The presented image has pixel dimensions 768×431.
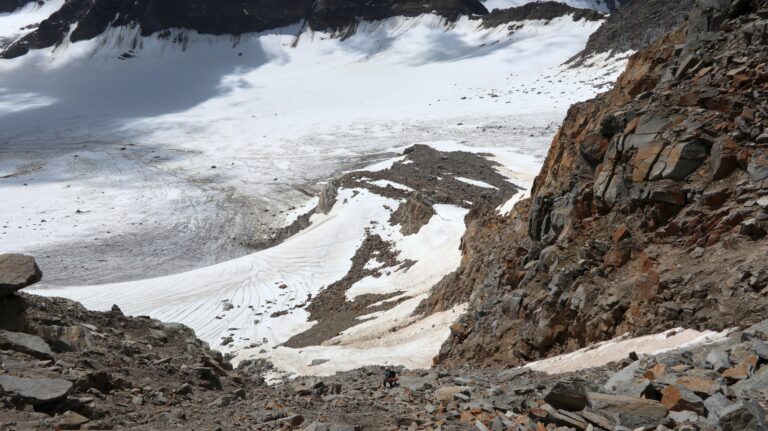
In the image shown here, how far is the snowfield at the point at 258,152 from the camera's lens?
30.3 meters

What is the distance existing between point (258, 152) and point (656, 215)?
70.9 m

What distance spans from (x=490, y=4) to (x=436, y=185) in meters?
160

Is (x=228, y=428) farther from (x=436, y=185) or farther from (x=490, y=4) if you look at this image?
(x=490, y=4)

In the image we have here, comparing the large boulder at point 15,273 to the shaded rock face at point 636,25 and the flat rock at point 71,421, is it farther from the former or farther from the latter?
the shaded rock face at point 636,25

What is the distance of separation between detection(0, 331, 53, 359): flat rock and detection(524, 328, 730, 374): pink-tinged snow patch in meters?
8.13

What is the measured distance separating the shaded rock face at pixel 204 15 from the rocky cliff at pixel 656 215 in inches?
5751

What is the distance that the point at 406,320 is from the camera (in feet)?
72.5

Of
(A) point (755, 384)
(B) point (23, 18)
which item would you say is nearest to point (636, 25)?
(A) point (755, 384)

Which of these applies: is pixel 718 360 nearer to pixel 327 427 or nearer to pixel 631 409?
pixel 631 409

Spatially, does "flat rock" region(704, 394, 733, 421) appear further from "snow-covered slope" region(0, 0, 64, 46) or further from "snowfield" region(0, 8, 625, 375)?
"snow-covered slope" region(0, 0, 64, 46)

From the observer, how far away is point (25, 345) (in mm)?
8953

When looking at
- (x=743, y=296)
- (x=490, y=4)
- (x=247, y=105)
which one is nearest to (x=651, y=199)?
(x=743, y=296)

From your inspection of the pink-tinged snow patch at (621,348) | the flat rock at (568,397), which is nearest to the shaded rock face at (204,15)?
the pink-tinged snow patch at (621,348)

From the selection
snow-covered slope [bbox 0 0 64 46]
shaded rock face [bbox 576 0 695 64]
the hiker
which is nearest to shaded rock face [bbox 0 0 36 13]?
snow-covered slope [bbox 0 0 64 46]
